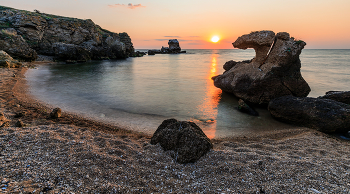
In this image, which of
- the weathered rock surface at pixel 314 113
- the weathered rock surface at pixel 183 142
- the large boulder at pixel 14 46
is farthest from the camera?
the large boulder at pixel 14 46

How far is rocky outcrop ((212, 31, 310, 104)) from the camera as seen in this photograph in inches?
352

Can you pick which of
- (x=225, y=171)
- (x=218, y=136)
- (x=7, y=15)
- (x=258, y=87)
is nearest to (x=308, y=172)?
(x=225, y=171)

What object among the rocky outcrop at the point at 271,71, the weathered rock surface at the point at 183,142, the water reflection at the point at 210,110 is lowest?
the water reflection at the point at 210,110

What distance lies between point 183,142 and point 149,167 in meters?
1.05

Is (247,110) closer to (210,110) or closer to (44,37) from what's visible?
(210,110)

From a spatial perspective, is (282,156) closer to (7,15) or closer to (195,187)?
(195,187)

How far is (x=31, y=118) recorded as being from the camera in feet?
20.9

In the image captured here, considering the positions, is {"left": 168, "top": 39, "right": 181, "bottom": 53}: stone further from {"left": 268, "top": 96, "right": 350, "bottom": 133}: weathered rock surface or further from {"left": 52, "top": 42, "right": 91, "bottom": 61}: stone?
{"left": 268, "top": 96, "right": 350, "bottom": 133}: weathered rock surface

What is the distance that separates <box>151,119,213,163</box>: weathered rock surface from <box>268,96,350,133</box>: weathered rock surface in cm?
491

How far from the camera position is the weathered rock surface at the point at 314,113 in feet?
20.4

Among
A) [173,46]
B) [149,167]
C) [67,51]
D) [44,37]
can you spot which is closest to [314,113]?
[149,167]

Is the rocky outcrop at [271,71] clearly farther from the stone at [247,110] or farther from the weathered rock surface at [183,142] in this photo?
the weathered rock surface at [183,142]

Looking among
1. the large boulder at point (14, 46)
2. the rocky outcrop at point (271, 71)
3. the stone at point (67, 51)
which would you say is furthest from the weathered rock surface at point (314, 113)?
the stone at point (67, 51)

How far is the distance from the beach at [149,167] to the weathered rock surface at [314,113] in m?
1.40
